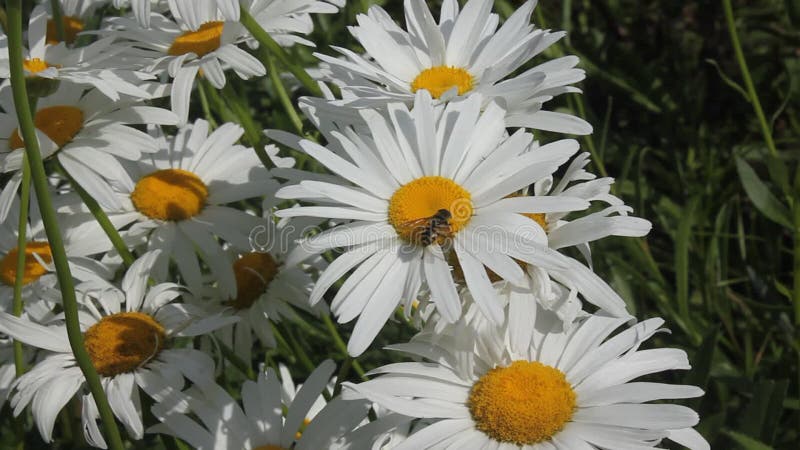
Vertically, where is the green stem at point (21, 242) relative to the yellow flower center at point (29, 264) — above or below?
above

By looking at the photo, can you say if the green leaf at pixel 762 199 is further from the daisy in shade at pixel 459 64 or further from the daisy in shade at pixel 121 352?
the daisy in shade at pixel 121 352

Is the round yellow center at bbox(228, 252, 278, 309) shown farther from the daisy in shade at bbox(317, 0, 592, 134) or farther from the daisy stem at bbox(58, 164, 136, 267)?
the daisy in shade at bbox(317, 0, 592, 134)

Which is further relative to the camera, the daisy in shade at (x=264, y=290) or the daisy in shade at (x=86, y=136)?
the daisy in shade at (x=264, y=290)

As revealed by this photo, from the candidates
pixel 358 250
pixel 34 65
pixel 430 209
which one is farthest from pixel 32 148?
pixel 34 65

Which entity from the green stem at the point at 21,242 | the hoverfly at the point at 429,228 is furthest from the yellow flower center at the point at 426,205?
the green stem at the point at 21,242

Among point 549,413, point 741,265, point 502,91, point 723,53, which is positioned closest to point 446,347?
point 549,413

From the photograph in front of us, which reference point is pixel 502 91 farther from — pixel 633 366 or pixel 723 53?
pixel 723 53

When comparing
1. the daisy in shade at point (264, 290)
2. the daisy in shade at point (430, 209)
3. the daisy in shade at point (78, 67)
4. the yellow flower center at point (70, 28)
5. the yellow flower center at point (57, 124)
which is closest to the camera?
the daisy in shade at point (430, 209)

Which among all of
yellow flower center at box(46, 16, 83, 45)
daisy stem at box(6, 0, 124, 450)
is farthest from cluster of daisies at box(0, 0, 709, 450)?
yellow flower center at box(46, 16, 83, 45)
